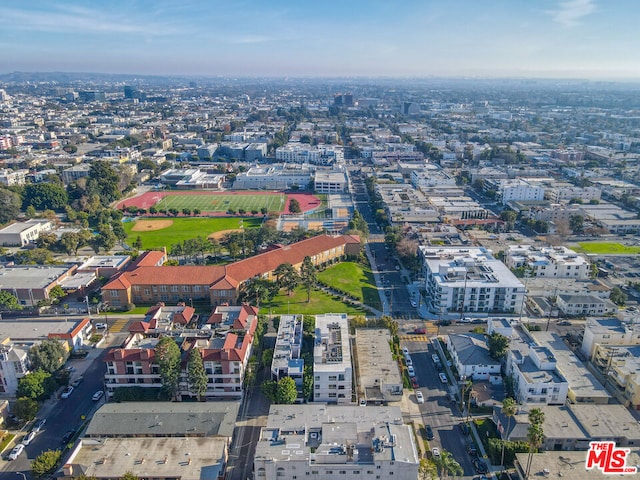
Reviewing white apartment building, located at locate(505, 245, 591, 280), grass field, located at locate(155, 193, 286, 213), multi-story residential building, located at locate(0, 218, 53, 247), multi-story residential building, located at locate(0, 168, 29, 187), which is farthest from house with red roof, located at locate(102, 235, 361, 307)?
multi-story residential building, located at locate(0, 168, 29, 187)

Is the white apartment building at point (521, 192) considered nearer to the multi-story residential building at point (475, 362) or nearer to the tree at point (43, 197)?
the multi-story residential building at point (475, 362)

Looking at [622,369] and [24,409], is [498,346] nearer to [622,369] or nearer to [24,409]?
[622,369]

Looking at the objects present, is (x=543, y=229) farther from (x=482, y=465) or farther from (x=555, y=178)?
(x=482, y=465)

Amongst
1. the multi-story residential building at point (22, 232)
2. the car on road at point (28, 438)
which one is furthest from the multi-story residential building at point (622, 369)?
the multi-story residential building at point (22, 232)

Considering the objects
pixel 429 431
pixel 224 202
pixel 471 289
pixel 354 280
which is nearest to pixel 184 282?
pixel 354 280

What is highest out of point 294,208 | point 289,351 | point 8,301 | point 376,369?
point 294,208

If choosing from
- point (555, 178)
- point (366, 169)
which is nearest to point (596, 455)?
point (555, 178)

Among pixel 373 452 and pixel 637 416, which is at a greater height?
pixel 373 452
